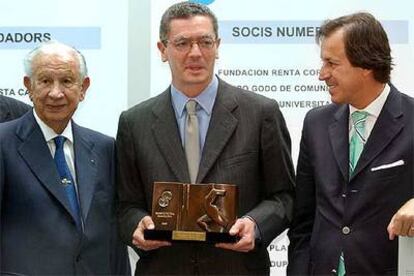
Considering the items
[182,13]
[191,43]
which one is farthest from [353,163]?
[182,13]

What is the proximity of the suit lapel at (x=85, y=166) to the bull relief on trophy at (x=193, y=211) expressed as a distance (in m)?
0.33

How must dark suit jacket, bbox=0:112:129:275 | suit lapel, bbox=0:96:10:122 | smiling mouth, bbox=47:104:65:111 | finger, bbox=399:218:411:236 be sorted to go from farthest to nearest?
suit lapel, bbox=0:96:10:122, smiling mouth, bbox=47:104:65:111, dark suit jacket, bbox=0:112:129:275, finger, bbox=399:218:411:236

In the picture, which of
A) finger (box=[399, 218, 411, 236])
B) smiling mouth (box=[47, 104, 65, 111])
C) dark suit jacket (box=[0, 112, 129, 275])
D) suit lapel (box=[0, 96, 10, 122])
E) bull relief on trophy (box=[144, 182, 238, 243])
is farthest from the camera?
suit lapel (box=[0, 96, 10, 122])

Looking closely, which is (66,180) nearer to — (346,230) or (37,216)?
(37,216)

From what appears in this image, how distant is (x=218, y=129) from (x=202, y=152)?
→ 0.37ft

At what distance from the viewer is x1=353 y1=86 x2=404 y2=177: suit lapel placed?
2693mm

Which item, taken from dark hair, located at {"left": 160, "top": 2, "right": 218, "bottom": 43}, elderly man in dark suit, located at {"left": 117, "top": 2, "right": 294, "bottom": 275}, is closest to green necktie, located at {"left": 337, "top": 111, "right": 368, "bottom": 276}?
elderly man in dark suit, located at {"left": 117, "top": 2, "right": 294, "bottom": 275}

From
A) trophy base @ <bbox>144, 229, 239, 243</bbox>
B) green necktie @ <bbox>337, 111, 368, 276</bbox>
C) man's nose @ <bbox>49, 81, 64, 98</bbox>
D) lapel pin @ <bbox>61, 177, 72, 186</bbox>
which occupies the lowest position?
trophy base @ <bbox>144, 229, 239, 243</bbox>

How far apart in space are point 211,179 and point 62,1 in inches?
68.1

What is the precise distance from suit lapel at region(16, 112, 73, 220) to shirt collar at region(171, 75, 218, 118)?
548mm

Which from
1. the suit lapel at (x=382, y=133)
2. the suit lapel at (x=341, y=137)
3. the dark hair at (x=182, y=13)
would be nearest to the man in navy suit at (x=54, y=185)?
the dark hair at (x=182, y=13)

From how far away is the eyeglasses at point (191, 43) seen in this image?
2.89 meters

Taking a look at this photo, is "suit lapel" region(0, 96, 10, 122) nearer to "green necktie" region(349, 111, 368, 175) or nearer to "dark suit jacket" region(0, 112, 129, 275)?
"dark suit jacket" region(0, 112, 129, 275)

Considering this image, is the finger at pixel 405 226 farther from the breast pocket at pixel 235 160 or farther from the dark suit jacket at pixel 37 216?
the dark suit jacket at pixel 37 216
